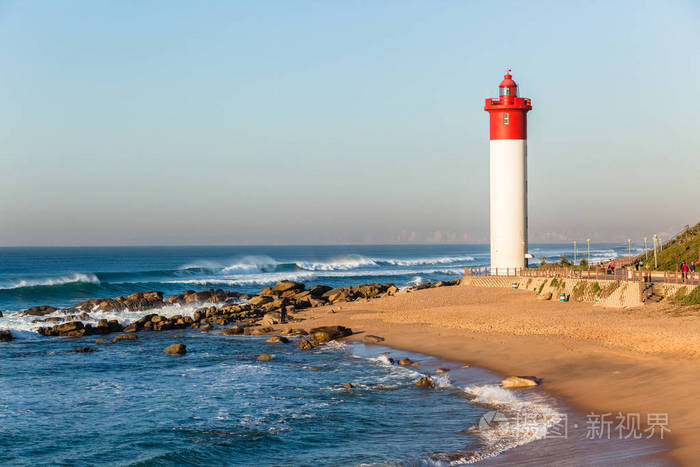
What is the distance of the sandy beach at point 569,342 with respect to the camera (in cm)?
1333

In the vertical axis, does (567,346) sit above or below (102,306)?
above

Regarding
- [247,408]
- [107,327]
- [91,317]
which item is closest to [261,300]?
[91,317]

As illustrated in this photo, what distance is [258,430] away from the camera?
13.1 metres

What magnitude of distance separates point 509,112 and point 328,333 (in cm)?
1438

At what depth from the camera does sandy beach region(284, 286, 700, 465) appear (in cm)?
1333

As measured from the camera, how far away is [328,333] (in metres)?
23.9

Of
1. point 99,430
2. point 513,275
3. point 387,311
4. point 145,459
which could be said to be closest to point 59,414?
point 99,430

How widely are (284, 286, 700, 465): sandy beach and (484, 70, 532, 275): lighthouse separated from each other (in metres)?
2.36

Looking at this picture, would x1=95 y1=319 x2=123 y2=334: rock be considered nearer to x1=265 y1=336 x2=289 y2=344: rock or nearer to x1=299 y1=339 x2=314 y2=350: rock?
x1=265 y1=336 x2=289 y2=344: rock

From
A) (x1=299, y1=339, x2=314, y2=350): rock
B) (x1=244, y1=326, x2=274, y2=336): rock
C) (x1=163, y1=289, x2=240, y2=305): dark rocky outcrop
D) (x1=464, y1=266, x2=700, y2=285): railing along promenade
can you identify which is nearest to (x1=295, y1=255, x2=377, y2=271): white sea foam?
(x1=163, y1=289, x2=240, y2=305): dark rocky outcrop

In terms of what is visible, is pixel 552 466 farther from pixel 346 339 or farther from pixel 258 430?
pixel 346 339

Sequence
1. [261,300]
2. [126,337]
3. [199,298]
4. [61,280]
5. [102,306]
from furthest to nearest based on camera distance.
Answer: [61,280] < [199,298] < [261,300] < [102,306] < [126,337]

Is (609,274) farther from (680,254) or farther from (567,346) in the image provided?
(567,346)

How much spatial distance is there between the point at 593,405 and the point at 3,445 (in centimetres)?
1123
